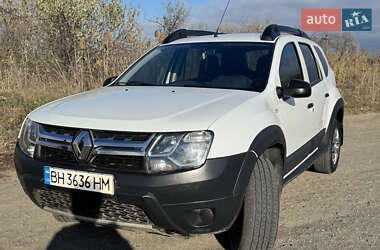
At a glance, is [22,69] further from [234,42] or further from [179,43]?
[234,42]

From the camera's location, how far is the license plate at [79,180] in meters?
2.26

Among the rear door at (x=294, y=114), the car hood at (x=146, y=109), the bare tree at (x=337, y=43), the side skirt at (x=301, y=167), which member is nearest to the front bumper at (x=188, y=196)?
the car hood at (x=146, y=109)

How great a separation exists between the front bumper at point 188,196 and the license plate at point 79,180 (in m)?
0.03

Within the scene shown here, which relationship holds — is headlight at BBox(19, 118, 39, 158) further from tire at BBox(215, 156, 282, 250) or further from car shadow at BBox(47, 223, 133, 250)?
tire at BBox(215, 156, 282, 250)

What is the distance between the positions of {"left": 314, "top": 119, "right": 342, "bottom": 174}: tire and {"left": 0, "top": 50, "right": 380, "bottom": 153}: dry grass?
428 centimetres

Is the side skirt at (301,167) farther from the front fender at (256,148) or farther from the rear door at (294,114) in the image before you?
the front fender at (256,148)

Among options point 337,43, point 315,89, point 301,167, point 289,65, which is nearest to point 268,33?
point 289,65

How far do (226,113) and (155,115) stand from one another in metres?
0.44

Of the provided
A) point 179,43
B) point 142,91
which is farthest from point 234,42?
point 142,91

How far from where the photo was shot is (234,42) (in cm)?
369

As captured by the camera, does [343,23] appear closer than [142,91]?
No

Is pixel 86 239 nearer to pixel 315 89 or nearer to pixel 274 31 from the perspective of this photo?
pixel 274 31

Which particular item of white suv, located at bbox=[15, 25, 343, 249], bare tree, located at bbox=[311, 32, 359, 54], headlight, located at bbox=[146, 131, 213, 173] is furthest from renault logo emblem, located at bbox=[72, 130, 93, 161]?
bare tree, located at bbox=[311, 32, 359, 54]

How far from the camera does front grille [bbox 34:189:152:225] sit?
2312mm
